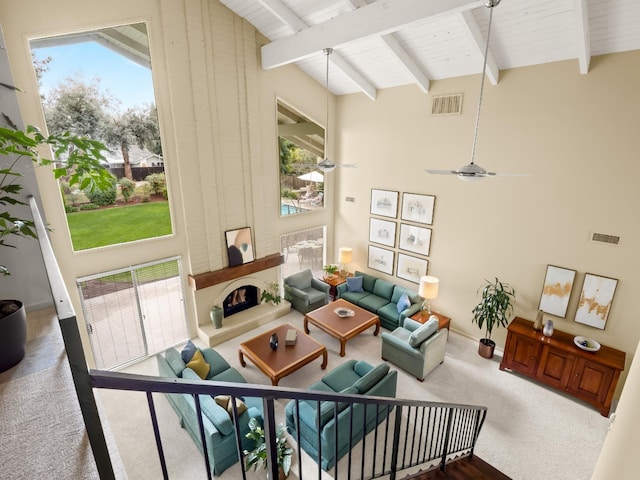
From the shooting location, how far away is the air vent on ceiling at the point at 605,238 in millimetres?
5033

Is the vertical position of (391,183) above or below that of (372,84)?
below

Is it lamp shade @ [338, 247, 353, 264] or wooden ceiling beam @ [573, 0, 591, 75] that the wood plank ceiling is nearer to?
wooden ceiling beam @ [573, 0, 591, 75]

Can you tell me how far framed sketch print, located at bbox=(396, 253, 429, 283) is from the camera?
24.6ft

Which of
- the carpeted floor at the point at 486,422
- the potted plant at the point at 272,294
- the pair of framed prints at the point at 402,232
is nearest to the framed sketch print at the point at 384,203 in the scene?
the pair of framed prints at the point at 402,232

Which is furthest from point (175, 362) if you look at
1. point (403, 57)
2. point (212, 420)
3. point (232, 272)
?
point (403, 57)

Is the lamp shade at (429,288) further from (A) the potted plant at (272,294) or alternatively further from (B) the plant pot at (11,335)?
(B) the plant pot at (11,335)

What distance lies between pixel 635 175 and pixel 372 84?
4986mm

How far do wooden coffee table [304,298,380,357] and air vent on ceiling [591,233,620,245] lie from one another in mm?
4034

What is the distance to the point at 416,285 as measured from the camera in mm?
7719

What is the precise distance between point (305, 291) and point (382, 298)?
6.36 feet

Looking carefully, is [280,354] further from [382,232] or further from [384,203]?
[384,203]

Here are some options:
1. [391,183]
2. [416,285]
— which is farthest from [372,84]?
[416,285]

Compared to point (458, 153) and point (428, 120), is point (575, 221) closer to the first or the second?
point (458, 153)

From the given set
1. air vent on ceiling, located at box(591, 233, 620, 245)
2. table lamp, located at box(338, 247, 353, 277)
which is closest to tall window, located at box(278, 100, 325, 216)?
Answer: table lamp, located at box(338, 247, 353, 277)
